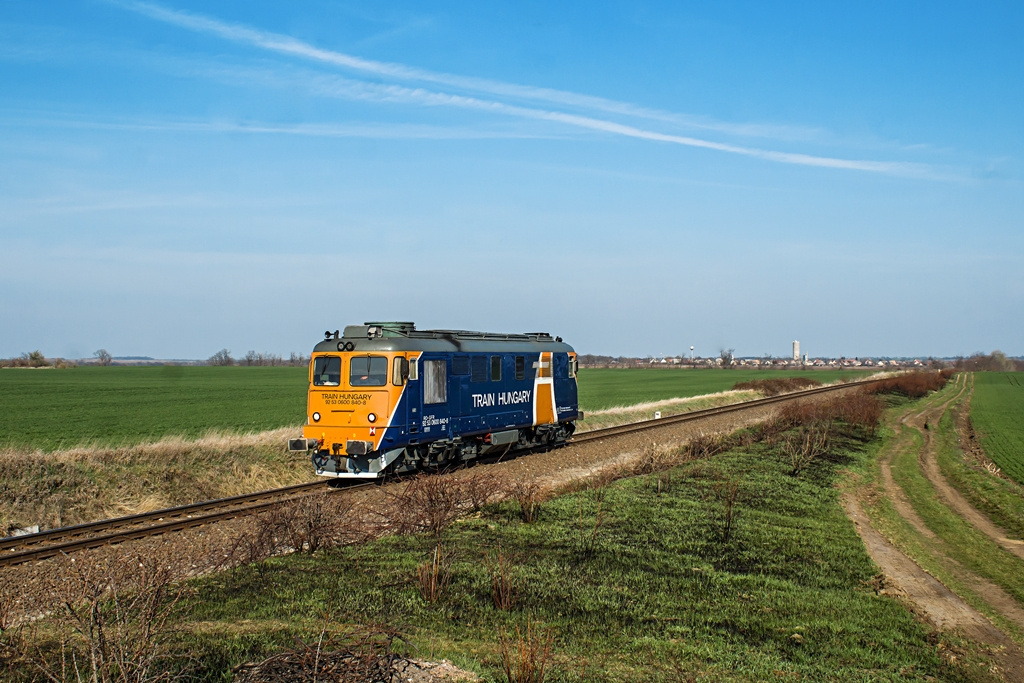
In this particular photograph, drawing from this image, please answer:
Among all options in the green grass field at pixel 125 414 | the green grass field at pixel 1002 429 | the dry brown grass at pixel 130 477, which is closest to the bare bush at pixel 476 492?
the dry brown grass at pixel 130 477

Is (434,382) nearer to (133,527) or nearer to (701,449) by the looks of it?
(133,527)

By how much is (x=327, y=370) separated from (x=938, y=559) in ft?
49.1

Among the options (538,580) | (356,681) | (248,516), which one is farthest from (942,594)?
(248,516)

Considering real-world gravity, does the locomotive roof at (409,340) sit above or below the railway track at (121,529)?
above

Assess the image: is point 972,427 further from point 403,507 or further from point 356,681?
point 356,681

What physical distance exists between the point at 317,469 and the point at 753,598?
12.1 metres

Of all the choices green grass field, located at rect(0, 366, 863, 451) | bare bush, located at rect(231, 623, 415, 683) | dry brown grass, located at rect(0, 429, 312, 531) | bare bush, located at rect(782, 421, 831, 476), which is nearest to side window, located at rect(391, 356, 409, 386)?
dry brown grass, located at rect(0, 429, 312, 531)

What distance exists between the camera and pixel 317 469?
2005cm

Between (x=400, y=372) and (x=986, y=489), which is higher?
(x=400, y=372)

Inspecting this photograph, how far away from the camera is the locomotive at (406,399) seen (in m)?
19.5

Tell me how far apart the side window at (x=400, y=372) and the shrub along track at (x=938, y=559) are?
11.2m

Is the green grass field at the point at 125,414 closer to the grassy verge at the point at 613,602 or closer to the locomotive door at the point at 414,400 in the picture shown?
the locomotive door at the point at 414,400

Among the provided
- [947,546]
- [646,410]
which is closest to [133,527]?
[947,546]

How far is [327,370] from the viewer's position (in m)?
20.5
